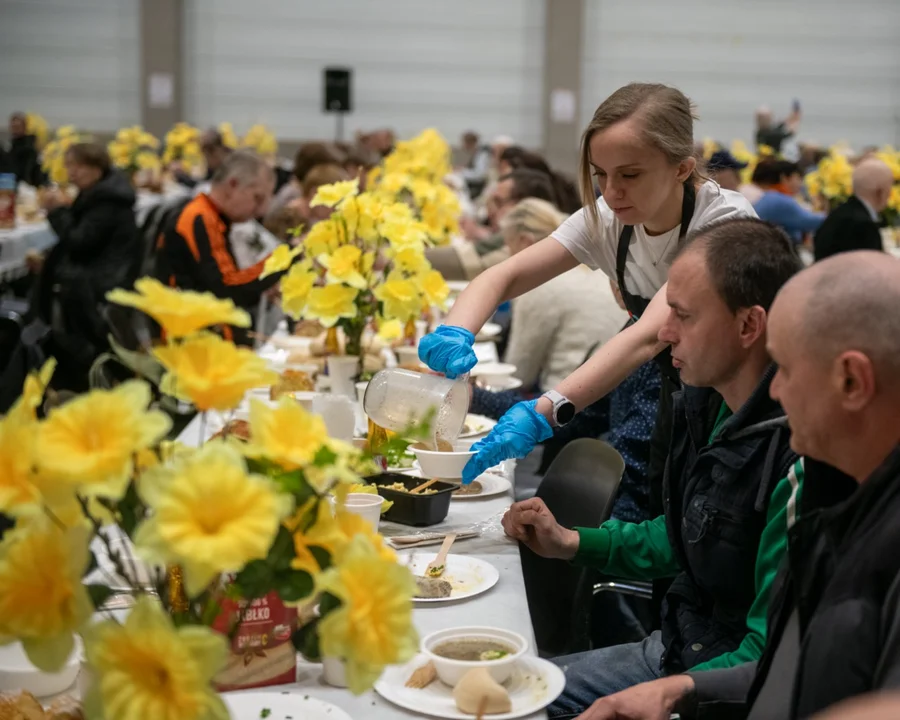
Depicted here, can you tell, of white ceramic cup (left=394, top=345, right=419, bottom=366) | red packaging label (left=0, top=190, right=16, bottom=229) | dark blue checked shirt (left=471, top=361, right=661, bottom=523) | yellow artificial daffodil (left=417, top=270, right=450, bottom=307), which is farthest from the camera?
red packaging label (left=0, top=190, right=16, bottom=229)

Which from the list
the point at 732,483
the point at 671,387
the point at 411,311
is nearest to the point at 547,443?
the point at 411,311

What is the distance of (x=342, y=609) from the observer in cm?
95

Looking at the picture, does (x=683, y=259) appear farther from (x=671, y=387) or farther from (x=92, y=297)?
(x=92, y=297)

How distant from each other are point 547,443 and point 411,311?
80cm

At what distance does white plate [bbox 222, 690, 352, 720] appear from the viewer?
4.32ft

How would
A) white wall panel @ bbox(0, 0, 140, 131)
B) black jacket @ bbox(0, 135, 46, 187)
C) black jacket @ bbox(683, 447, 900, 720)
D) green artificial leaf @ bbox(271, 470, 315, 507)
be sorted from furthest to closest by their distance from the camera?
1. white wall panel @ bbox(0, 0, 140, 131)
2. black jacket @ bbox(0, 135, 46, 187)
3. black jacket @ bbox(683, 447, 900, 720)
4. green artificial leaf @ bbox(271, 470, 315, 507)

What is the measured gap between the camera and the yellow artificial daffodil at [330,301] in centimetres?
293

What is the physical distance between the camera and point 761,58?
14195mm

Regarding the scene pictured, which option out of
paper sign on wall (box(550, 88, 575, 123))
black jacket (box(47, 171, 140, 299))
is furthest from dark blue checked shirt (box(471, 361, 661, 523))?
paper sign on wall (box(550, 88, 575, 123))

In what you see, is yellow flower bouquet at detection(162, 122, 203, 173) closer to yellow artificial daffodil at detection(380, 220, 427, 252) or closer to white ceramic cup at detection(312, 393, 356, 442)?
yellow artificial daffodil at detection(380, 220, 427, 252)

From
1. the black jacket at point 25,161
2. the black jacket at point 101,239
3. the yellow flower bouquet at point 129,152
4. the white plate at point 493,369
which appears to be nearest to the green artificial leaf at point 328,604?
the white plate at point 493,369

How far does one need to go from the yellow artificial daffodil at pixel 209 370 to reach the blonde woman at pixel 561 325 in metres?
2.81

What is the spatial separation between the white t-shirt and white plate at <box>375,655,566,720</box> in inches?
45.6

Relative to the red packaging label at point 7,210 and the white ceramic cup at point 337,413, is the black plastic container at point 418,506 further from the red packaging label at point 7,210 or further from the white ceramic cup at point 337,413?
the red packaging label at point 7,210
